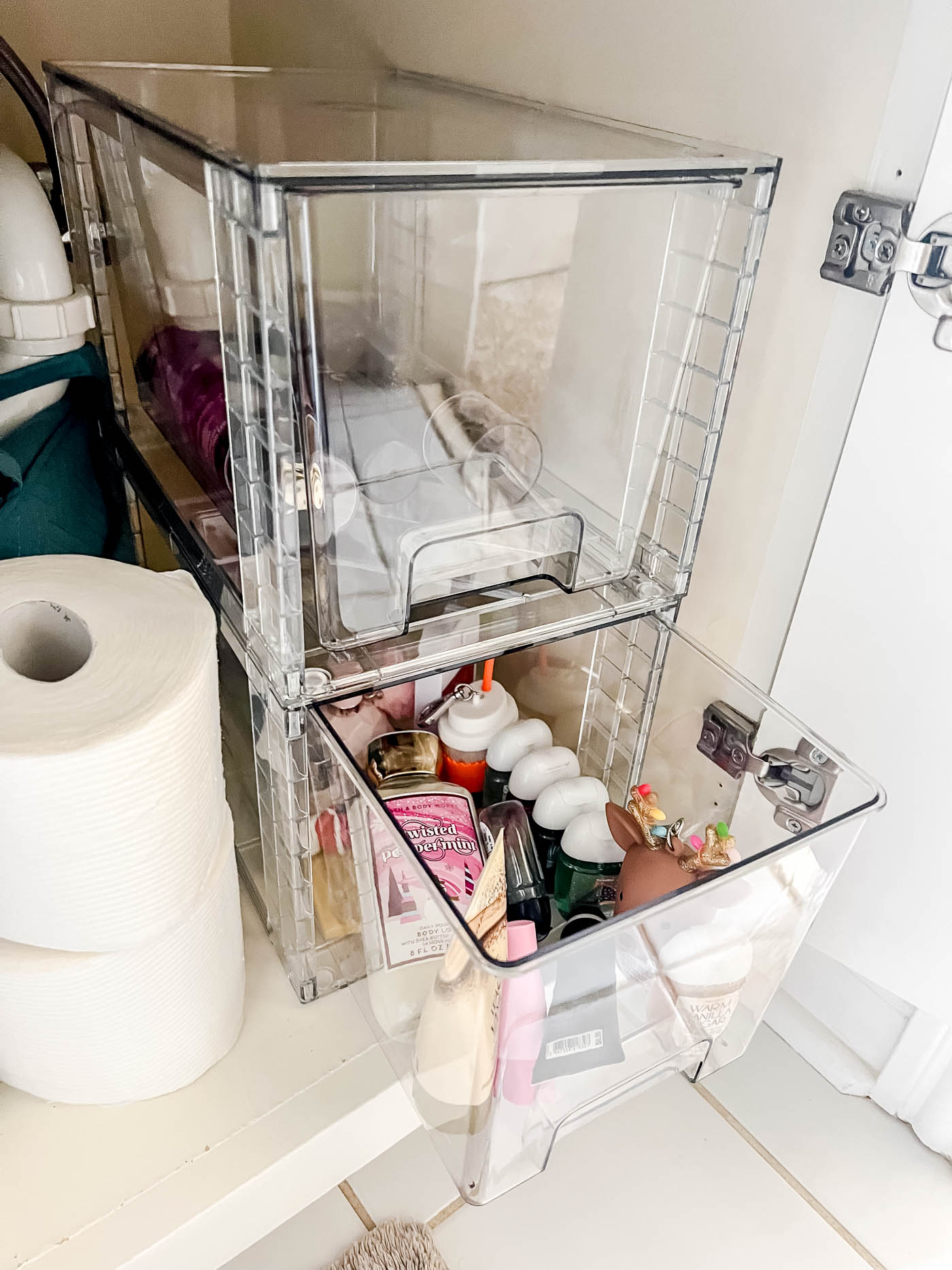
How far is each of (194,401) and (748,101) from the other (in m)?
0.39

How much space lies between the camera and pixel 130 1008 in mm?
549

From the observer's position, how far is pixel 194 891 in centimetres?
53

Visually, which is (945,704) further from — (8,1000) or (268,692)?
(8,1000)

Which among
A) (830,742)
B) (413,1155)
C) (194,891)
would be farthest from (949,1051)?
(194,891)

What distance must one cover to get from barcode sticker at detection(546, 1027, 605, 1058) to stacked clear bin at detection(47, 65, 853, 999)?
0.55 ft

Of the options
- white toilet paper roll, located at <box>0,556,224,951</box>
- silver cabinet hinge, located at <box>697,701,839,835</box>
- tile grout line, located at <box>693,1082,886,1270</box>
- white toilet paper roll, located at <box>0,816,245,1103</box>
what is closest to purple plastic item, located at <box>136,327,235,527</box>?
white toilet paper roll, located at <box>0,556,224,951</box>

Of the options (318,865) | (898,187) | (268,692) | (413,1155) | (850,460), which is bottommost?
(413,1155)

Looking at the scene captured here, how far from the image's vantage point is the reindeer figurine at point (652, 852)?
517mm

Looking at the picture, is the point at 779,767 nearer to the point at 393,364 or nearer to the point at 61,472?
the point at 393,364

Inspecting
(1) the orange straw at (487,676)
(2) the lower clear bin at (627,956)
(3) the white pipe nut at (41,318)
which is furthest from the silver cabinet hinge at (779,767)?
(3) the white pipe nut at (41,318)

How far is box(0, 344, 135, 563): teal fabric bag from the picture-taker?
2.03ft

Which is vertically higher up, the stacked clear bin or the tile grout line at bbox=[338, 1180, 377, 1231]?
the stacked clear bin

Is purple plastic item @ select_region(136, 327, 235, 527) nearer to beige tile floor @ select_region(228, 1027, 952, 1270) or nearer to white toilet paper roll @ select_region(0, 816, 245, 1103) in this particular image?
white toilet paper roll @ select_region(0, 816, 245, 1103)

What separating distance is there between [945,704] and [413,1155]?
0.55 metres
